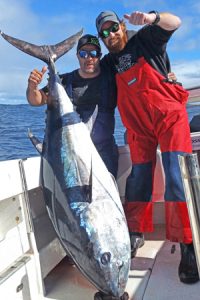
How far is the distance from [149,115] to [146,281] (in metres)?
1.05

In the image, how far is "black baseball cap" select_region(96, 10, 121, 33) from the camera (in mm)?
2693

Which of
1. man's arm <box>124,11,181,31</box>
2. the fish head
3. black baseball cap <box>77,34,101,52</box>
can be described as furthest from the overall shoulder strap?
the fish head

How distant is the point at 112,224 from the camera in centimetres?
201

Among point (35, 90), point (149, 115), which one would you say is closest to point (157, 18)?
point (149, 115)

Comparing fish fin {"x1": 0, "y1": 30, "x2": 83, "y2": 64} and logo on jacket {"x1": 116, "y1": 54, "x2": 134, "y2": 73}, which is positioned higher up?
fish fin {"x1": 0, "y1": 30, "x2": 83, "y2": 64}

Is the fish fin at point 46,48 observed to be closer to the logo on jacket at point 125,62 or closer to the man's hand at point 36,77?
the man's hand at point 36,77

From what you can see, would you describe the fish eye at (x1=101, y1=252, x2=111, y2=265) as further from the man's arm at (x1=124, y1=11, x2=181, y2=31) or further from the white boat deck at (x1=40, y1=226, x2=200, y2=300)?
the man's arm at (x1=124, y1=11, x2=181, y2=31)

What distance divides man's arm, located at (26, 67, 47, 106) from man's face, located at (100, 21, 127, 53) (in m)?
0.50

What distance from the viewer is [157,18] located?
2367 millimetres

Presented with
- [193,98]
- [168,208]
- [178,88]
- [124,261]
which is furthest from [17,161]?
[193,98]

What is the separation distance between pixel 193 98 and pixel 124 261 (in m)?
2.78

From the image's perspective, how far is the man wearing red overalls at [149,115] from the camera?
238 centimetres

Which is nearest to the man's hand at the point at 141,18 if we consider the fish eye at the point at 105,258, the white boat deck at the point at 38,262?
the white boat deck at the point at 38,262

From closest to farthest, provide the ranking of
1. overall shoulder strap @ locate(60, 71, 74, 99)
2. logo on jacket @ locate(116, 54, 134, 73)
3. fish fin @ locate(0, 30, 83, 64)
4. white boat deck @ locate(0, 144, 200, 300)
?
white boat deck @ locate(0, 144, 200, 300) < logo on jacket @ locate(116, 54, 134, 73) < fish fin @ locate(0, 30, 83, 64) < overall shoulder strap @ locate(60, 71, 74, 99)
